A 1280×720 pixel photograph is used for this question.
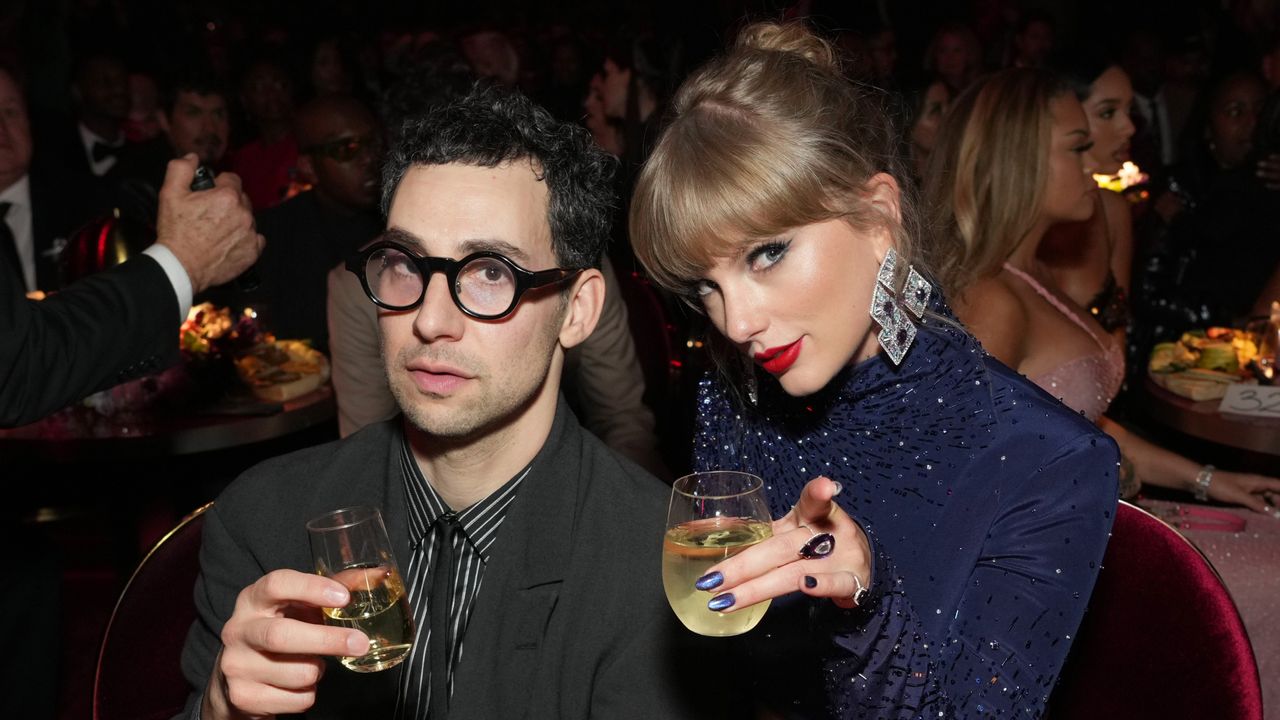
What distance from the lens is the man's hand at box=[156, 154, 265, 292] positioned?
7.23 ft

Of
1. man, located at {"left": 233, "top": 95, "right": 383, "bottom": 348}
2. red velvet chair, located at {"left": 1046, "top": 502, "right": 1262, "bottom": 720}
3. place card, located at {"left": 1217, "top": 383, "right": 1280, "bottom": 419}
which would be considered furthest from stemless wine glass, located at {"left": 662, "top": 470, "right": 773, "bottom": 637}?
man, located at {"left": 233, "top": 95, "right": 383, "bottom": 348}

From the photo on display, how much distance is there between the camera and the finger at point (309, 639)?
3.76 ft

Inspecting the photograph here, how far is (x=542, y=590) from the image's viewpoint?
1.60 m

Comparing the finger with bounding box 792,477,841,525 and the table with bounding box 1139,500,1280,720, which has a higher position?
the finger with bounding box 792,477,841,525

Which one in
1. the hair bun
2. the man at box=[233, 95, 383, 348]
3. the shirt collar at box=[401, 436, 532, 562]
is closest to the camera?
the shirt collar at box=[401, 436, 532, 562]

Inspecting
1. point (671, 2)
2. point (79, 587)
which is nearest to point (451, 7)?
point (671, 2)

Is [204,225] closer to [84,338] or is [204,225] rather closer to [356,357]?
[84,338]

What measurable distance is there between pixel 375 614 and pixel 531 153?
83 cm

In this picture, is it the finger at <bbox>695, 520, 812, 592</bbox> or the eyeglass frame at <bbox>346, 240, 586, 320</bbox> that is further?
the eyeglass frame at <bbox>346, 240, 586, 320</bbox>

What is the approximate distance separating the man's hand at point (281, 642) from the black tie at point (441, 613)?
0.38m

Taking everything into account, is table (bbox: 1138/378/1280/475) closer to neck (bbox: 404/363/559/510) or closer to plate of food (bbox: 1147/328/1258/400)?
plate of food (bbox: 1147/328/1258/400)

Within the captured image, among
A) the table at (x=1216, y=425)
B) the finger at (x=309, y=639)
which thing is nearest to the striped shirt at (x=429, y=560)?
the finger at (x=309, y=639)

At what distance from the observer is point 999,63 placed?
9094 mm

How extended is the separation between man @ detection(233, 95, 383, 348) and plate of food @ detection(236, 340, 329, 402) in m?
0.45
